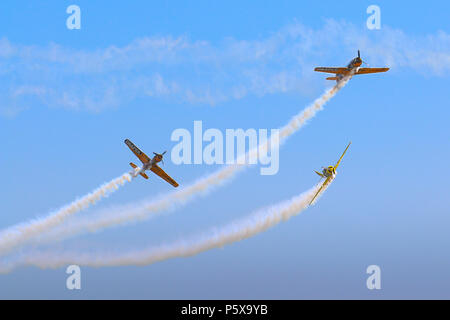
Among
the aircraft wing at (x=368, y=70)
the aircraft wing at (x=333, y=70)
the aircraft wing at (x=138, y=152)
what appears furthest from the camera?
the aircraft wing at (x=138, y=152)

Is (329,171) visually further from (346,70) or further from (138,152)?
(138,152)

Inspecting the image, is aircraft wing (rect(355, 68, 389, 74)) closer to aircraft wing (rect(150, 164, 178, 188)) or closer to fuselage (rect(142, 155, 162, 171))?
fuselage (rect(142, 155, 162, 171))

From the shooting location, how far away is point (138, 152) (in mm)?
86000

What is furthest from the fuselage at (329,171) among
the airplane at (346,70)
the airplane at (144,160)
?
the airplane at (144,160)

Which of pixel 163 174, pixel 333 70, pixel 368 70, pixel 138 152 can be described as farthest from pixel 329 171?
pixel 138 152

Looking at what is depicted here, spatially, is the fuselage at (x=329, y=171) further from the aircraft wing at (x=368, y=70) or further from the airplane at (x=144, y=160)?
the airplane at (x=144, y=160)

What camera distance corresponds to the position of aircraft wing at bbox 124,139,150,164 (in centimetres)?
8538

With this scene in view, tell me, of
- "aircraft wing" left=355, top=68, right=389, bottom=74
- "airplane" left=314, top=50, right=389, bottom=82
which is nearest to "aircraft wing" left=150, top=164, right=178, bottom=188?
"airplane" left=314, top=50, right=389, bottom=82

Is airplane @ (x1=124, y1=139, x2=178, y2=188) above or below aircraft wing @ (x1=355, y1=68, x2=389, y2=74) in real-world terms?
below

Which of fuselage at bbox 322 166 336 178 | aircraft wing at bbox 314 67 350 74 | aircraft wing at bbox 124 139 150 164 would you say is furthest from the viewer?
aircraft wing at bbox 124 139 150 164

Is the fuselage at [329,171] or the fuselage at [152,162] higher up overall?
the fuselage at [152,162]

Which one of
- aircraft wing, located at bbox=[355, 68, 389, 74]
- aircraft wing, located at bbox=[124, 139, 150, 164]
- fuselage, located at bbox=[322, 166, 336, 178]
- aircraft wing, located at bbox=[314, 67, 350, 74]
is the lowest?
fuselage, located at bbox=[322, 166, 336, 178]

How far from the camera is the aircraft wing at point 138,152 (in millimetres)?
85375
